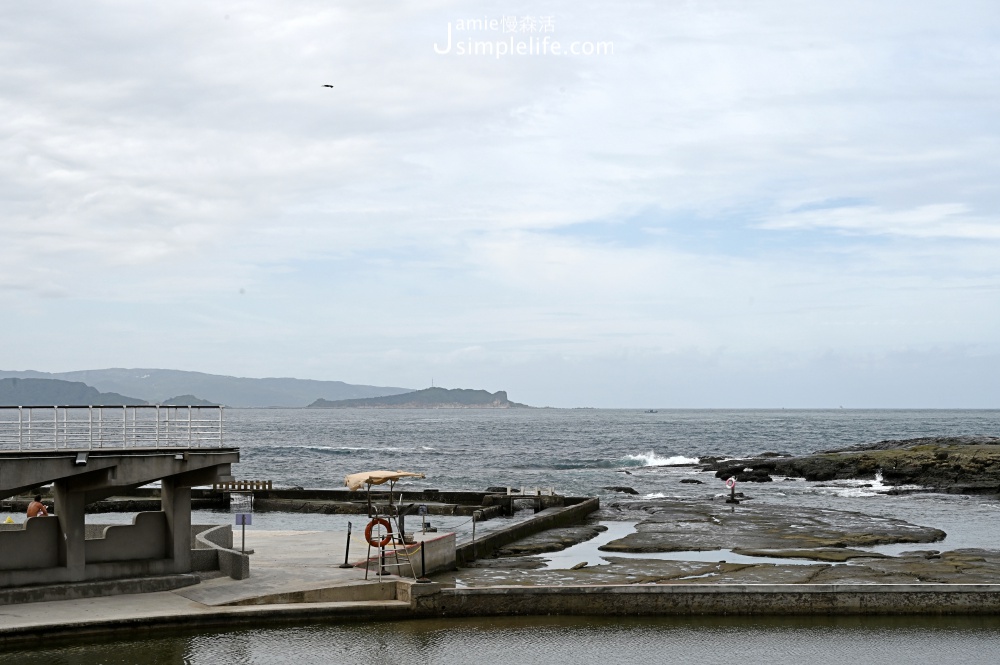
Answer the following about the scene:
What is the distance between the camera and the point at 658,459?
102 metres

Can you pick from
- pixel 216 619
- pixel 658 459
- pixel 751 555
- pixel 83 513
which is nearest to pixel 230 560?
pixel 216 619

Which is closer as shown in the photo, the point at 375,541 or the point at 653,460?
the point at 375,541

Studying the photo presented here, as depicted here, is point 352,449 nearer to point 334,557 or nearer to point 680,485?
point 680,485

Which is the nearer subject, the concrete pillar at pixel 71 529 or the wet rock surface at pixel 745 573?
the concrete pillar at pixel 71 529

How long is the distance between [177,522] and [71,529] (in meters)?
2.32

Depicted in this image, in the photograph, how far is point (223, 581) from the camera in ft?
73.0

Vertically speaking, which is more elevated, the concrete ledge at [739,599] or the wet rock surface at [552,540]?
the concrete ledge at [739,599]

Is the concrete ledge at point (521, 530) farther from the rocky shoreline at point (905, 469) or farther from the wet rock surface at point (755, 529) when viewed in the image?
the rocky shoreline at point (905, 469)

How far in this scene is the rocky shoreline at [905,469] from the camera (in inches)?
2391

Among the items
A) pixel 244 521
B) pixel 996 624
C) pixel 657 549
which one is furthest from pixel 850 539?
pixel 244 521

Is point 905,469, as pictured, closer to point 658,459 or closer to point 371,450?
point 658,459

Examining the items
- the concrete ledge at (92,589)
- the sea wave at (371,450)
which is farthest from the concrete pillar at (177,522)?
the sea wave at (371,450)

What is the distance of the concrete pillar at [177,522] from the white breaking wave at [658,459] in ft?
244

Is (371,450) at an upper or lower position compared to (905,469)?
lower
